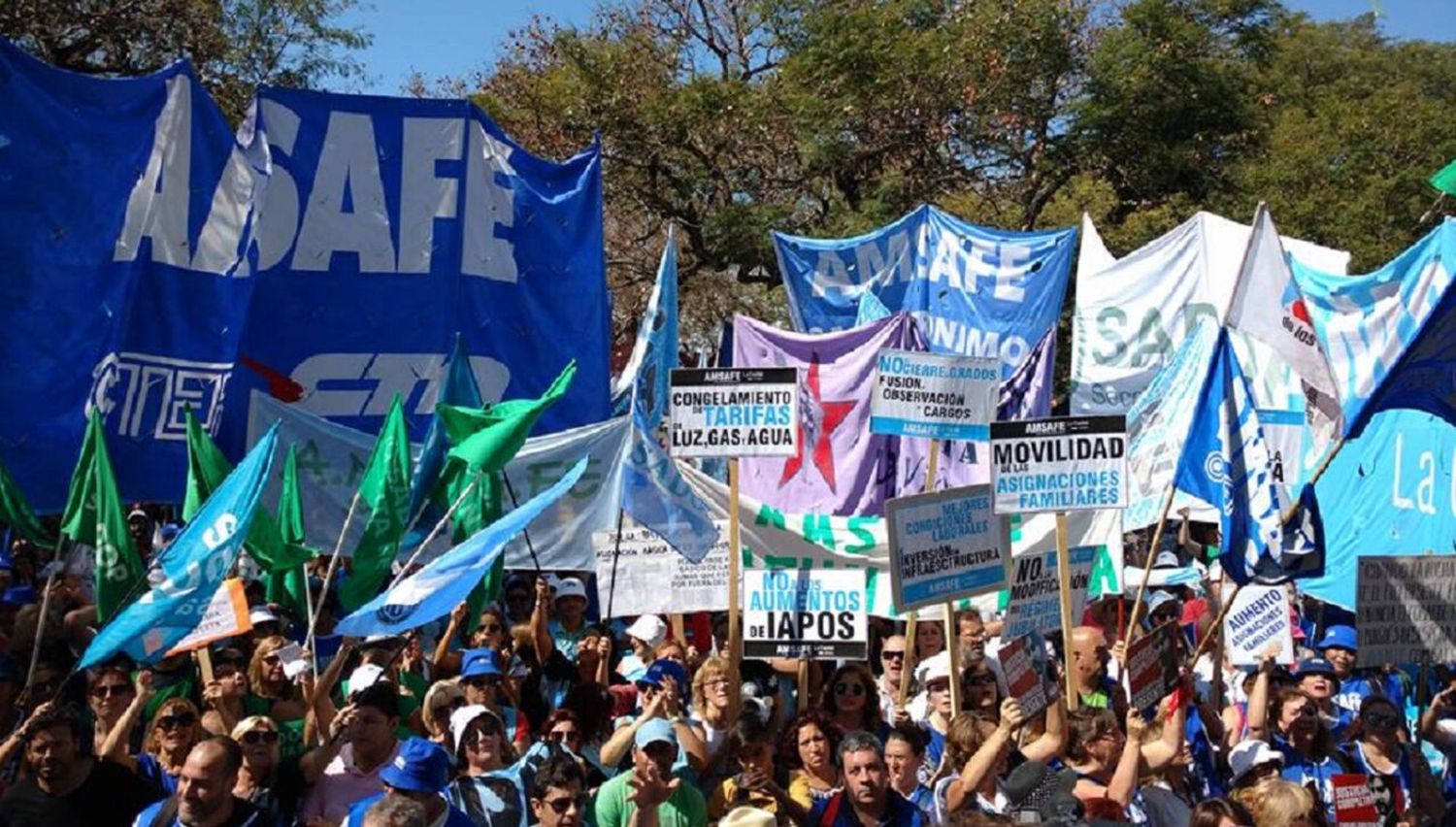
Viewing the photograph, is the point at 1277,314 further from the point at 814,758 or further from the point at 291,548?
the point at 291,548

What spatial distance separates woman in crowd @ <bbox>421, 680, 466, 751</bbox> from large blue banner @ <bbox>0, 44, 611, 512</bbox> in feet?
9.70

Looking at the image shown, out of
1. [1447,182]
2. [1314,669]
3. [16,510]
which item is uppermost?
A: [1447,182]

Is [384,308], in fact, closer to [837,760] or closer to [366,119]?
[366,119]

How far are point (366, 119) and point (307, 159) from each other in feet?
1.72

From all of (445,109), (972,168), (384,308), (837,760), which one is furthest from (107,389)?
(972,168)

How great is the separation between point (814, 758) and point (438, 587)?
1.83m

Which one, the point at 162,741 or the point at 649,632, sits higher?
the point at 649,632

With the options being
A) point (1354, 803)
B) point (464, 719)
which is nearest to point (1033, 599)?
point (1354, 803)

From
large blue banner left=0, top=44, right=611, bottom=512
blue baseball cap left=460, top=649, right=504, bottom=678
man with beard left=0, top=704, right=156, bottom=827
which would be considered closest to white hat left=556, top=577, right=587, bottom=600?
large blue banner left=0, top=44, right=611, bottom=512

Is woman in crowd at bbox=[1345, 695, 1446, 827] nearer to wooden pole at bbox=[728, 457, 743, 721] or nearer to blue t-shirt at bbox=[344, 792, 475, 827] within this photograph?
wooden pole at bbox=[728, 457, 743, 721]

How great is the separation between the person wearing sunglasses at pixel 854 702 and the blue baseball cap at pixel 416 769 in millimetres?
2237

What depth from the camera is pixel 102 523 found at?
27.7 feet

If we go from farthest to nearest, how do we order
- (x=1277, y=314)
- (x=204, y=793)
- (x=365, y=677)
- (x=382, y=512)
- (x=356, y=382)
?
(x=356, y=382) → (x=1277, y=314) → (x=382, y=512) → (x=365, y=677) → (x=204, y=793)

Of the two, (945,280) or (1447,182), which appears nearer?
(1447,182)
